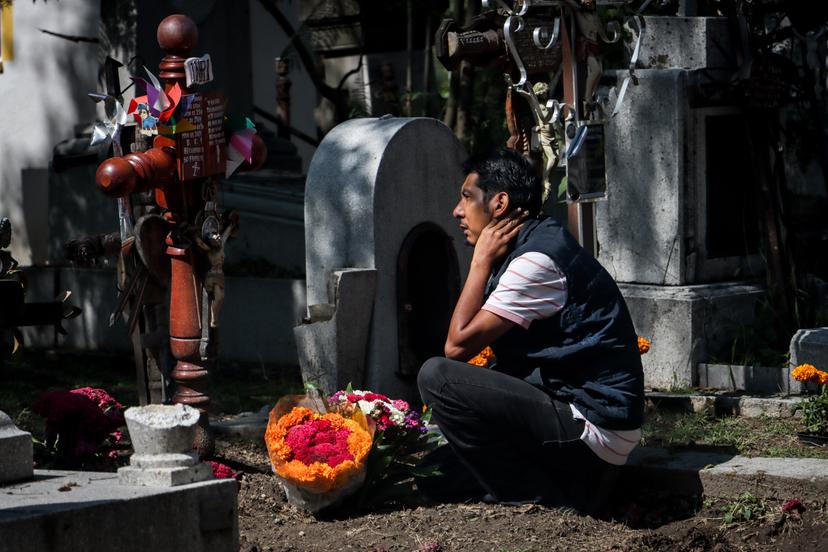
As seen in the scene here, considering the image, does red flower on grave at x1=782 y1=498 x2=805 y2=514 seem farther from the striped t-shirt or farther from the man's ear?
the man's ear

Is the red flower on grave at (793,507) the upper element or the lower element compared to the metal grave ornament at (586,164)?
lower

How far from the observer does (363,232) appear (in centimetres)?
650

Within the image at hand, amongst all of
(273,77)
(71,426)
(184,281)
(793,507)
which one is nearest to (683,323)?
(793,507)

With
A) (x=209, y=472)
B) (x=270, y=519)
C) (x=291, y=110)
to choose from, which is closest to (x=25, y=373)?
(x=270, y=519)

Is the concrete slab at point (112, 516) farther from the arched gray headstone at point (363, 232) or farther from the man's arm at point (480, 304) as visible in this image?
the arched gray headstone at point (363, 232)

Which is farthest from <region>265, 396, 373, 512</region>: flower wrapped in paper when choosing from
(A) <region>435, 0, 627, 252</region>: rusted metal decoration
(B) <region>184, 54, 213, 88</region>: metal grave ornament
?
(A) <region>435, 0, 627, 252</region>: rusted metal decoration

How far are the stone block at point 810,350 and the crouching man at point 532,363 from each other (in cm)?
222

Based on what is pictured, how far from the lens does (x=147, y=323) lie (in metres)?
5.72

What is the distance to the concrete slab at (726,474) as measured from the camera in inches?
201

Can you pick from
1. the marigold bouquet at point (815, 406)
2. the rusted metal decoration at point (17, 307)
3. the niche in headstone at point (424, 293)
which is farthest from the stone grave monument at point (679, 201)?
the rusted metal decoration at point (17, 307)

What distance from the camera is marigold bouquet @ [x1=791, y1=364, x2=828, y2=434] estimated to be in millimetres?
5918

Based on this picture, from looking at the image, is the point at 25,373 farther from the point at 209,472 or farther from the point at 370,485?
the point at 209,472

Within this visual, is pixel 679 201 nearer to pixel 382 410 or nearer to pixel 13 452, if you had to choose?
pixel 382 410

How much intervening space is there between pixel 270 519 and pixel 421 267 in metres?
2.28
